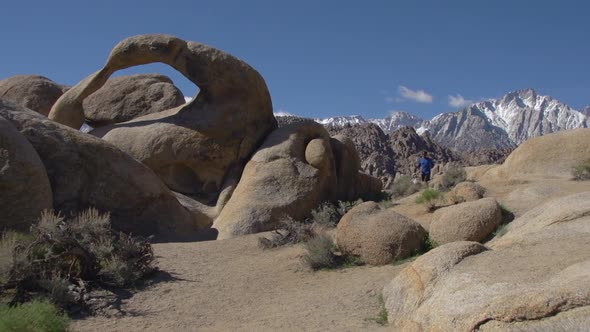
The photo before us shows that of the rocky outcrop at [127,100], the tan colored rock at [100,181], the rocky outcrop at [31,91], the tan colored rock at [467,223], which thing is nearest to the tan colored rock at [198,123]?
the rocky outcrop at [127,100]

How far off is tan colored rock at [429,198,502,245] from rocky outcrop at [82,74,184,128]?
9743mm

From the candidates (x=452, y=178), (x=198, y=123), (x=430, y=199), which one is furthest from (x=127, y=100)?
(x=452, y=178)

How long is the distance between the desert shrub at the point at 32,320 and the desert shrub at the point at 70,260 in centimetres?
148

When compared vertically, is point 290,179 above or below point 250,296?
above

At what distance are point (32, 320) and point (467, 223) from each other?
21.2 ft

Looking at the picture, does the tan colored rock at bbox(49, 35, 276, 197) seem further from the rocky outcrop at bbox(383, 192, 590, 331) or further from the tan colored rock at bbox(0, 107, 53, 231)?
the rocky outcrop at bbox(383, 192, 590, 331)

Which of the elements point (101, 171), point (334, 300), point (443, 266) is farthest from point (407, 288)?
point (101, 171)

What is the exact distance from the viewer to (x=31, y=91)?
19.4 meters

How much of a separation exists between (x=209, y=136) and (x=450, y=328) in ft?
37.5

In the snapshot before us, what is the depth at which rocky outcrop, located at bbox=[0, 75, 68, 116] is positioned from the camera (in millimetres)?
19188

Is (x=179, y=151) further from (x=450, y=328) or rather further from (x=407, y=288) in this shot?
(x=450, y=328)

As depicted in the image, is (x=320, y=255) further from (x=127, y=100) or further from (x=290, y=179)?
(x=127, y=100)

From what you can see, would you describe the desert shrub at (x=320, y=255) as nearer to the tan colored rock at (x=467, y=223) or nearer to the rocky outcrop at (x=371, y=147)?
the tan colored rock at (x=467, y=223)

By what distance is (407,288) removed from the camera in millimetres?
6543
